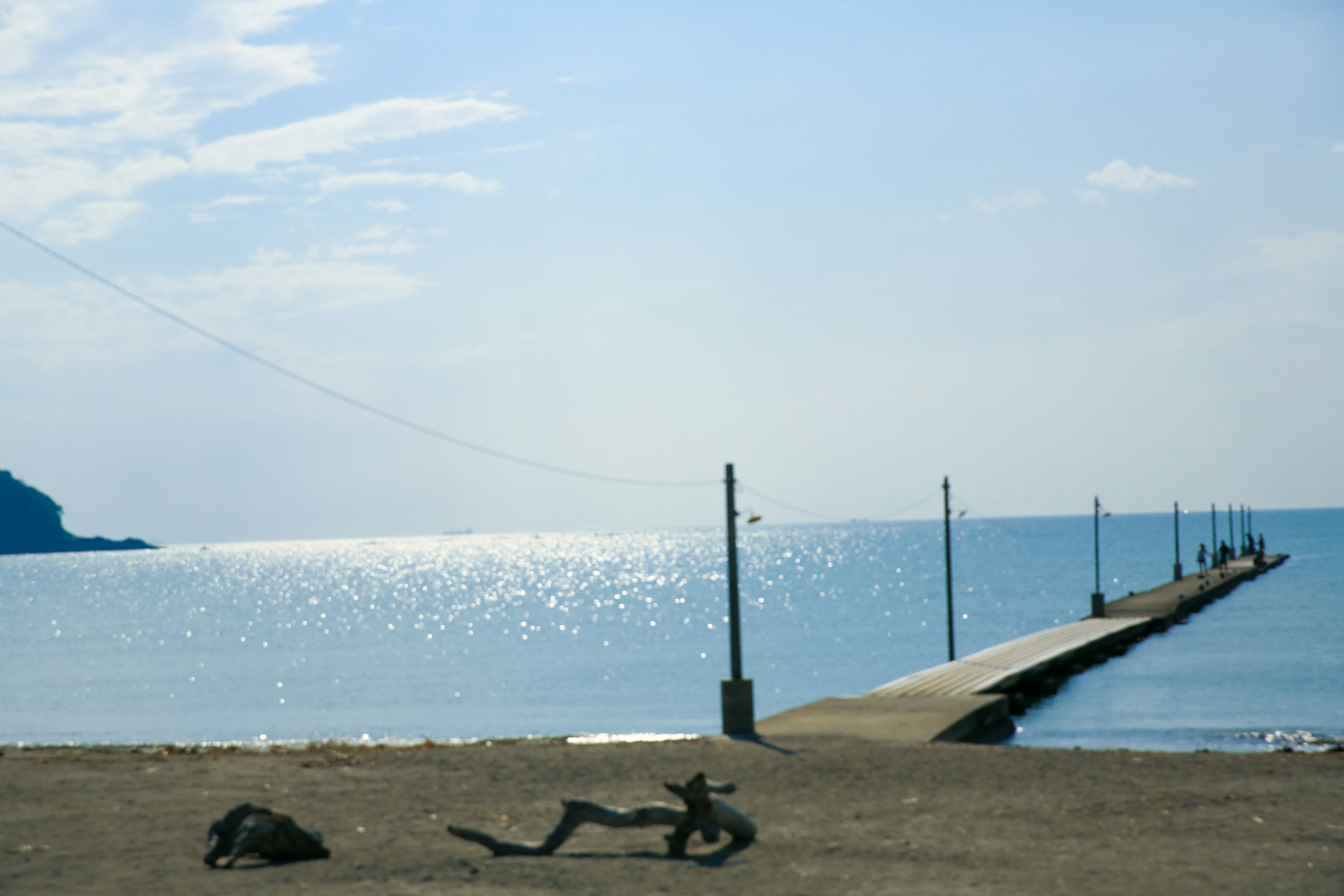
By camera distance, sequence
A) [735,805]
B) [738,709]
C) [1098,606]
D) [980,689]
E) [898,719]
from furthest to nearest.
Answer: [1098,606]
[980,689]
[898,719]
[738,709]
[735,805]

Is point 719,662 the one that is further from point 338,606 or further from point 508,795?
point 338,606

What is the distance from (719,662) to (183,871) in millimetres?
51827

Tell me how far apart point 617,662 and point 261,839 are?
5420cm

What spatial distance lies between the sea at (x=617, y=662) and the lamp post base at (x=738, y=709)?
290 centimetres

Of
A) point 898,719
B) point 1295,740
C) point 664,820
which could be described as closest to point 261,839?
point 664,820

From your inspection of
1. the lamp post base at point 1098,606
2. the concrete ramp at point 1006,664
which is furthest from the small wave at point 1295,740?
the lamp post base at point 1098,606

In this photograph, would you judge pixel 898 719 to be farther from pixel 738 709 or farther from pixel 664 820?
pixel 664 820

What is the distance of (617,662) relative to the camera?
64.4 metres

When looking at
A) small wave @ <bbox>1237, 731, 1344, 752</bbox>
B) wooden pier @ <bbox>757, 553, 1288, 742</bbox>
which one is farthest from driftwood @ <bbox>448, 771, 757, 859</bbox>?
small wave @ <bbox>1237, 731, 1344, 752</bbox>

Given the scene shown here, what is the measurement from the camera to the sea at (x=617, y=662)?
3572cm

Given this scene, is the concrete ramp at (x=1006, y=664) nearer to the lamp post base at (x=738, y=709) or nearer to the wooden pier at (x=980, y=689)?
the wooden pier at (x=980, y=689)

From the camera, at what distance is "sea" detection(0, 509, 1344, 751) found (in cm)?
3572

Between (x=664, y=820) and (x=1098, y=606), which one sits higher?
(x=664, y=820)

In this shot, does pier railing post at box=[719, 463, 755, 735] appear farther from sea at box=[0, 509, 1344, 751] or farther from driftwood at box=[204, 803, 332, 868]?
driftwood at box=[204, 803, 332, 868]
